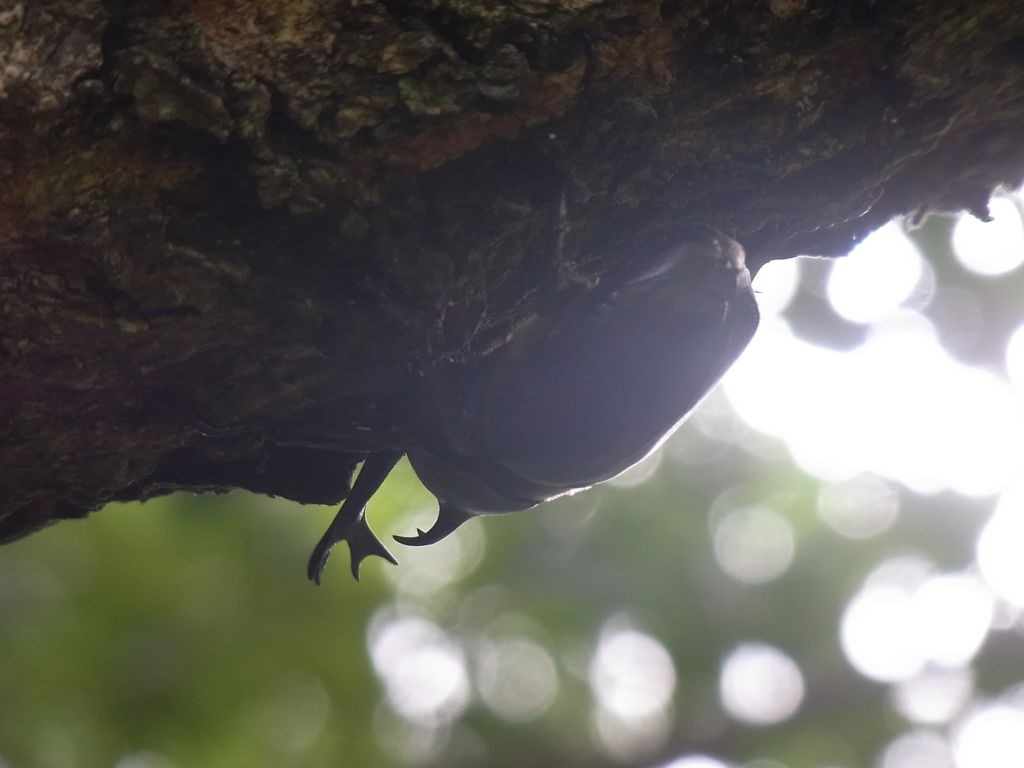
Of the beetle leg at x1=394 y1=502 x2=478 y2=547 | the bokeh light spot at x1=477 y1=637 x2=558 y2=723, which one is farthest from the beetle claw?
the bokeh light spot at x1=477 y1=637 x2=558 y2=723

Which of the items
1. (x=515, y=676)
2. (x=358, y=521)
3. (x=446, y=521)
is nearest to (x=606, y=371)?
(x=446, y=521)

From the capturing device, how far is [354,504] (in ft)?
5.91

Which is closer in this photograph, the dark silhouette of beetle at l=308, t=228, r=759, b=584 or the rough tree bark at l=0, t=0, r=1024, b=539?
the rough tree bark at l=0, t=0, r=1024, b=539

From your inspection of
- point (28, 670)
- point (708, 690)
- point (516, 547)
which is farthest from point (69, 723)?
point (708, 690)

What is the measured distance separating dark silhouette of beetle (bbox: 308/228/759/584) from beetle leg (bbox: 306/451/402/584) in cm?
9

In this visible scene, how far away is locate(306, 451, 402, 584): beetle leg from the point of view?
1.67m

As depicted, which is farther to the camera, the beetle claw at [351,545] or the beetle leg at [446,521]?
the beetle claw at [351,545]

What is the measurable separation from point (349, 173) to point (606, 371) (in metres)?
0.46

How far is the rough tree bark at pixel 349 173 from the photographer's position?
121 cm

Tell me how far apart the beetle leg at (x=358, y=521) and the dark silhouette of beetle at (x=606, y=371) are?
0.29ft

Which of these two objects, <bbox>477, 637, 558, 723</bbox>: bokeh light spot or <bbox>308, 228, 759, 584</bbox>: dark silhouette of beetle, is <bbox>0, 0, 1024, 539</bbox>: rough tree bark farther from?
<bbox>477, 637, 558, 723</bbox>: bokeh light spot

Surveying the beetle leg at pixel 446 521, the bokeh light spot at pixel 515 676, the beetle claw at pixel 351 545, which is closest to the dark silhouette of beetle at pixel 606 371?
the beetle leg at pixel 446 521

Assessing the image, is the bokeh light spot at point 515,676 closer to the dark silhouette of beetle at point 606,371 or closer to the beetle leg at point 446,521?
the beetle leg at point 446,521

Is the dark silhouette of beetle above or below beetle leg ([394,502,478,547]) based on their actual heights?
above
